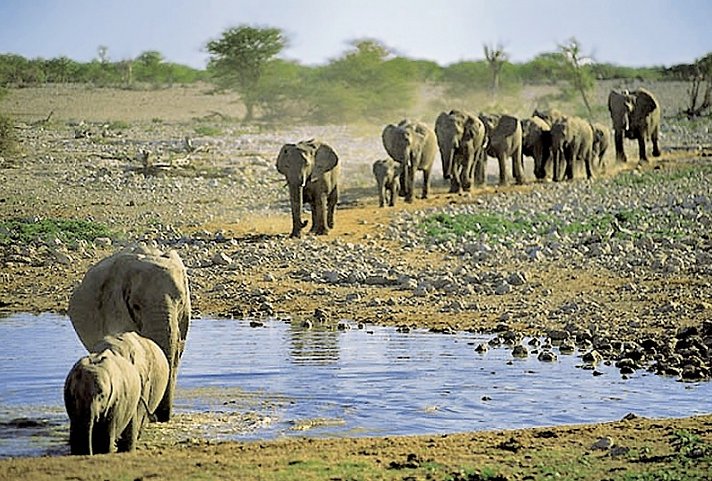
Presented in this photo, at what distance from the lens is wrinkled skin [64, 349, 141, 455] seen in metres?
8.19

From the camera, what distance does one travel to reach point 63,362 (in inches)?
515

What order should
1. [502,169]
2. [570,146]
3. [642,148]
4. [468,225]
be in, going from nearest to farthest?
[468,225]
[502,169]
[570,146]
[642,148]

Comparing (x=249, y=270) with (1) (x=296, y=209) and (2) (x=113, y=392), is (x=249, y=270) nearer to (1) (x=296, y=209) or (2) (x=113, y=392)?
(1) (x=296, y=209)

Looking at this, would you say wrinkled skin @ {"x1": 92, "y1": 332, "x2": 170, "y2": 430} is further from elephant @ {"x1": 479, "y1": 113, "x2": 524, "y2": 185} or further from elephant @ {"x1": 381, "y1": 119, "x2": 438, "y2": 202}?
elephant @ {"x1": 479, "y1": 113, "x2": 524, "y2": 185}

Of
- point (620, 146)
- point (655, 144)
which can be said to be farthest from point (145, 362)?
point (655, 144)

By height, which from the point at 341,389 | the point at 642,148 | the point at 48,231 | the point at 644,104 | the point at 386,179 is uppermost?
the point at 644,104

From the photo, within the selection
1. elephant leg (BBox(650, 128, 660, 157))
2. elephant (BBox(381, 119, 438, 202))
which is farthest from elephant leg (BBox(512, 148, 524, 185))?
elephant leg (BBox(650, 128, 660, 157))

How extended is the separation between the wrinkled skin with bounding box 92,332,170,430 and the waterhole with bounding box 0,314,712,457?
0.42m

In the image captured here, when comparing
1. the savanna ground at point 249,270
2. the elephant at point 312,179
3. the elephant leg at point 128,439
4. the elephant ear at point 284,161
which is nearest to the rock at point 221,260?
the savanna ground at point 249,270

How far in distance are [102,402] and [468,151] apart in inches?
940

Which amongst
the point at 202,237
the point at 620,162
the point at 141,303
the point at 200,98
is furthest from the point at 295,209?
the point at 200,98

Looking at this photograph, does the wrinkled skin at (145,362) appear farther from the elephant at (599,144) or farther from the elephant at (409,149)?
the elephant at (599,144)

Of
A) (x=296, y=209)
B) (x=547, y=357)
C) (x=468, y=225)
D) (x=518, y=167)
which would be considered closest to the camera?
(x=547, y=357)

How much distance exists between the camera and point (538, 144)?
35.0 m
